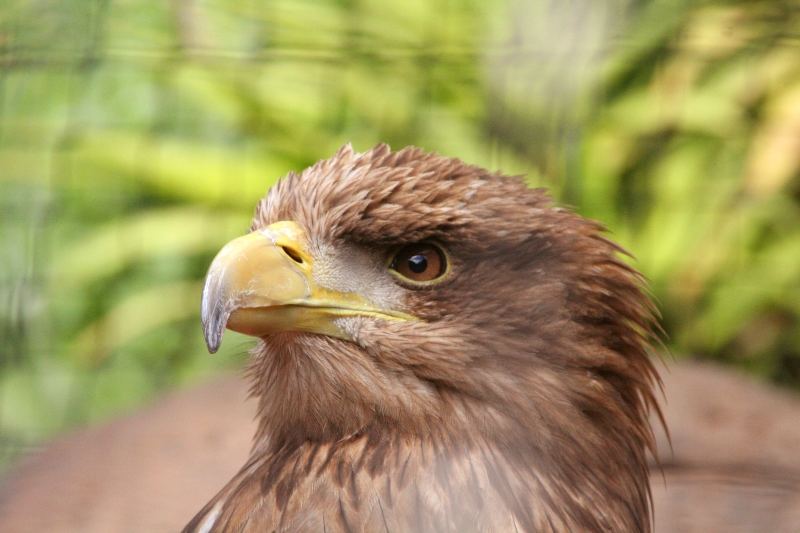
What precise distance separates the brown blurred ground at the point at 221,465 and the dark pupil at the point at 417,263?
4.13 ft

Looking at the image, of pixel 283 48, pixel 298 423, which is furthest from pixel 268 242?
pixel 283 48

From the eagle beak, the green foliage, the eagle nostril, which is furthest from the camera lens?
the green foliage

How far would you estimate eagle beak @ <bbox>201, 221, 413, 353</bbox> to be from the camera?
1547mm

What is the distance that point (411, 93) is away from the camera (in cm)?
389

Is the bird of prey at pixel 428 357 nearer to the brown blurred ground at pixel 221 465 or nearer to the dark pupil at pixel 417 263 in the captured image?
the dark pupil at pixel 417 263

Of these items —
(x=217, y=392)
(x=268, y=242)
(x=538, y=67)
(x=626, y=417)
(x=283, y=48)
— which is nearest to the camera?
(x=268, y=242)

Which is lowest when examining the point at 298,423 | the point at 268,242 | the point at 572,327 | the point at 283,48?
the point at 298,423

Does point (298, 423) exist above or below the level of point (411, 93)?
below

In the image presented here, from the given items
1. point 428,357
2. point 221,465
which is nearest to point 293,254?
point 428,357

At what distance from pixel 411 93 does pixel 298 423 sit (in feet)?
7.67

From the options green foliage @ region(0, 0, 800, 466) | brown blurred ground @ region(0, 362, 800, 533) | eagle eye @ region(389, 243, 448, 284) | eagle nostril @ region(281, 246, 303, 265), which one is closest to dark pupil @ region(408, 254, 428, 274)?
eagle eye @ region(389, 243, 448, 284)

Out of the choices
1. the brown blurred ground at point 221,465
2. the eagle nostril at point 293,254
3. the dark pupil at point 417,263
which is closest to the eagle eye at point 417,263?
the dark pupil at point 417,263

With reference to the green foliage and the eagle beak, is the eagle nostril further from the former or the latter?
the green foliage

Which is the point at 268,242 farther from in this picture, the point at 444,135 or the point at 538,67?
→ the point at 444,135
